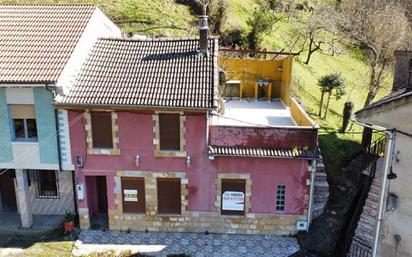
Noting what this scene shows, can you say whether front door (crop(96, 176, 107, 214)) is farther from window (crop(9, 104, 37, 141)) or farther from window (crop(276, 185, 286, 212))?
window (crop(276, 185, 286, 212))

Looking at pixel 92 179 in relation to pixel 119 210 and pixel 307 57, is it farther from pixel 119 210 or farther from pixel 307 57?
pixel 307 57

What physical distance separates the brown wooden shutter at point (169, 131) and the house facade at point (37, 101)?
157 inches

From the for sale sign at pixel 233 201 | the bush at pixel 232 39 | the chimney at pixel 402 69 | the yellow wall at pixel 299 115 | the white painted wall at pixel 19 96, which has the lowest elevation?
the for sale sign at pixel 233 201

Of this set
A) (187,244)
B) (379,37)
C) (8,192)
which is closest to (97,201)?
(8,192)

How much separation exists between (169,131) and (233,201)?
4.21 meters

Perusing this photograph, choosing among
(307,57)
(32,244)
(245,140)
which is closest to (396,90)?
(245,140)

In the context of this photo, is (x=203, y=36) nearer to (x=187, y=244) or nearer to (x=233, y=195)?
(x=233, y=195)

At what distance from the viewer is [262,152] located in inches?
725

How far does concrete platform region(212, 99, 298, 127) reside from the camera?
22.6 m

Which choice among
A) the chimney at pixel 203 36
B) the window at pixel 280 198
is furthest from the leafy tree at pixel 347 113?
the chimney at pixel 203 36

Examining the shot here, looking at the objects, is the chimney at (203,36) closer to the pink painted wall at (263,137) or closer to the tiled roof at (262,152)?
the pink painted wall at (263,137)

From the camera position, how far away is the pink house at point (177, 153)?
1819cm

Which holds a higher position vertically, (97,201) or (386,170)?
(386,170)

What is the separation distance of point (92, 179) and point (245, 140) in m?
7.29
